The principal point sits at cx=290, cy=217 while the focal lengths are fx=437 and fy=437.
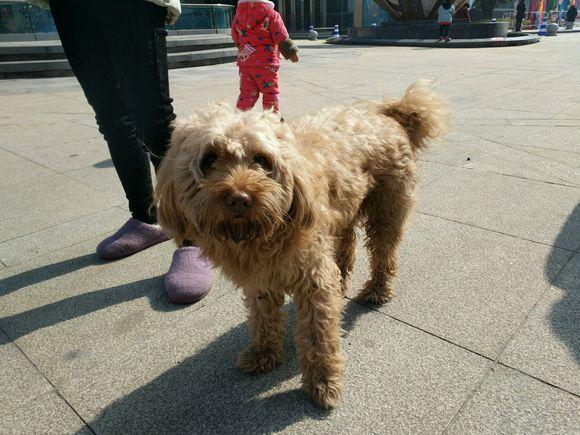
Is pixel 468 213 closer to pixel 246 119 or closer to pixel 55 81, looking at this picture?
pixel 246 119

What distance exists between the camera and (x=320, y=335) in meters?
2.14

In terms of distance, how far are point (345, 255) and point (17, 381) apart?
203 cm

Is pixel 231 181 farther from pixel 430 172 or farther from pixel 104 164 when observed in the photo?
pixel 104 164

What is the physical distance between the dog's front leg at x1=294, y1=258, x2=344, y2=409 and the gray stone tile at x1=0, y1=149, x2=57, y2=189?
13.4 ft

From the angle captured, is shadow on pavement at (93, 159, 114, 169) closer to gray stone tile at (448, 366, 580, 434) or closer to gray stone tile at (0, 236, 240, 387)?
gray stone tile at (0, 236, 240, 387)

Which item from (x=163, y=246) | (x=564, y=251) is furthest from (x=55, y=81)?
(x=564, y=251)

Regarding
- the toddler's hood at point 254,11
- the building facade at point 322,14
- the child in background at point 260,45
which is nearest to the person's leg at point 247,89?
the child in background at point 260,45

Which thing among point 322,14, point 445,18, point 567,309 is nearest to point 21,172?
point 567,309

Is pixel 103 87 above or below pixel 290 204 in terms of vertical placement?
above

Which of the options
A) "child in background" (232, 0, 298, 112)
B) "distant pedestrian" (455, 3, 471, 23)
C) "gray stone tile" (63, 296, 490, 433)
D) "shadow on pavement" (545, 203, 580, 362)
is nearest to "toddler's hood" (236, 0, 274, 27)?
"child in background" (232, 0, 298, 112)

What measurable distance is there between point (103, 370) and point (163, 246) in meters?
1.37

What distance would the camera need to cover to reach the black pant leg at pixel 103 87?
2.80m

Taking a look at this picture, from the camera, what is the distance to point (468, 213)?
393 centimetres

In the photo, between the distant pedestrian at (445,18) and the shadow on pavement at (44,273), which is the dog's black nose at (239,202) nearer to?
the shadow on pavement at (44,273)
